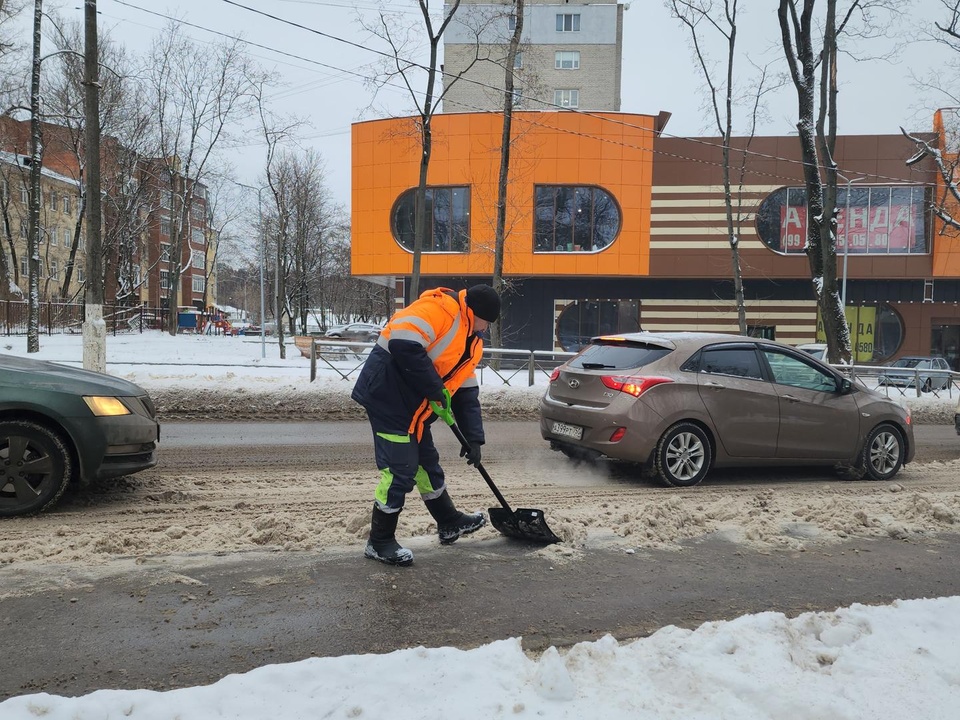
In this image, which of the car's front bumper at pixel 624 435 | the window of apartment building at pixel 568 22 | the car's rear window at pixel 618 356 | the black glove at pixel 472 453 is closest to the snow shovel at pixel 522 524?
the black glove at pixel 472 453

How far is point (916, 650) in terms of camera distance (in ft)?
10.3

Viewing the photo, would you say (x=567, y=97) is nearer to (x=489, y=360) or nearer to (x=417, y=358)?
(x=489, y=360)

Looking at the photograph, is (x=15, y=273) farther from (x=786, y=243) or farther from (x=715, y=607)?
(x=715, y=607)

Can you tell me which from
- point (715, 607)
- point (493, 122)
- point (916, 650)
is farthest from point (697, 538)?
point (493, 122)

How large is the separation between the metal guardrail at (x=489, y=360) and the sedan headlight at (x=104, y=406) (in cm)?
894

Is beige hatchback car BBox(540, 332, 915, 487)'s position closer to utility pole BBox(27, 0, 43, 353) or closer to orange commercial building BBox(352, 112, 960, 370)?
utility pole BBox(27, 0, 43, 353)

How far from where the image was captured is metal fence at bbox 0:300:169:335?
28.2 meters

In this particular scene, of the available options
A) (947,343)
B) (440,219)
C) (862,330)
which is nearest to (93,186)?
(440,219)

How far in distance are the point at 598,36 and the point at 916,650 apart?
52.2 meters

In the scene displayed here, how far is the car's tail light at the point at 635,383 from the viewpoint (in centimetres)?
654

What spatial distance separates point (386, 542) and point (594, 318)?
30315 millimetres

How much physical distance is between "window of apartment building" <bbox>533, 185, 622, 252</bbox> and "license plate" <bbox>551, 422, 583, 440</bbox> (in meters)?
25.4

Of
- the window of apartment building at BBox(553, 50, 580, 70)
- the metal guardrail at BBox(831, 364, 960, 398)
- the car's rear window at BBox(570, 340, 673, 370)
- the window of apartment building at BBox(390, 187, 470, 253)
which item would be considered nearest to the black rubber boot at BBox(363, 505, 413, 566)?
the car's rear window at BBox(570, 340, 673, 370)

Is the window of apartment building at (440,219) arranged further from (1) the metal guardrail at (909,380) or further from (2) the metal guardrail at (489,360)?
(1) the metal guardrail at (909,380)
